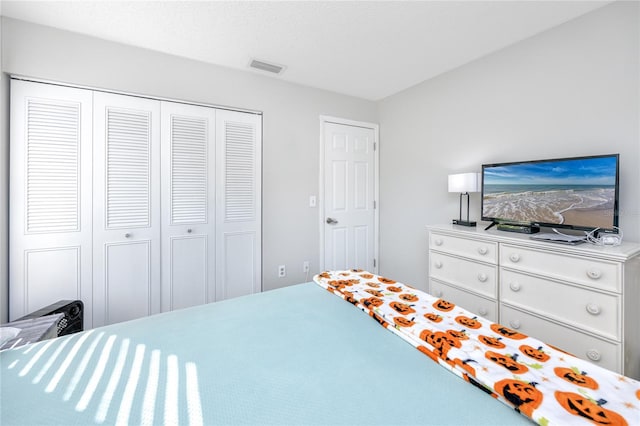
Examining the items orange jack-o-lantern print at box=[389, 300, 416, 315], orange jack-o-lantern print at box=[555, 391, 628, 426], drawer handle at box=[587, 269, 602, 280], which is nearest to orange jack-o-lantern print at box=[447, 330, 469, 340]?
orange jack-o-lantern print at box=[389, 300, 416, 315]

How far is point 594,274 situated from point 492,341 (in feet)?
3.49

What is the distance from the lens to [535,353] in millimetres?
930

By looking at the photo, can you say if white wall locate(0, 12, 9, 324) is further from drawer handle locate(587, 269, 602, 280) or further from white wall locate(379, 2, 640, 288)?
drawer handle locate(587, 269, 602, 280)

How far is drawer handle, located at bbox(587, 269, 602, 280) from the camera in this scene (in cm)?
152

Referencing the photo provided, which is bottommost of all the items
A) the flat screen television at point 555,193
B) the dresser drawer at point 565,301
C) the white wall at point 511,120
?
the dresser drawer at point 565,301

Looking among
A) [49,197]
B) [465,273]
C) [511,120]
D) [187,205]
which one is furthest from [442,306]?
[49,197]

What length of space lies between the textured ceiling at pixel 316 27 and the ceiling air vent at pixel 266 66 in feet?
0.23

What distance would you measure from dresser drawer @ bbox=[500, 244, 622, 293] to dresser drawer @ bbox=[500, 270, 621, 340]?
5cm

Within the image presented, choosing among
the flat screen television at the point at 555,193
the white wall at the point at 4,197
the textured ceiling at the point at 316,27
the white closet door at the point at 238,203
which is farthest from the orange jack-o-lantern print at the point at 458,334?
the white wall at the point at 4,197

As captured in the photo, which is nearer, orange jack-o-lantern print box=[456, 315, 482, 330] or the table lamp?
orange jack-o-lantern print box=[456, 315, 482, 330]

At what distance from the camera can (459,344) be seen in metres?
0.98

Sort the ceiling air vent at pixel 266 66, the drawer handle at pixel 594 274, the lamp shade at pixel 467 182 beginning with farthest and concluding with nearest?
the ceiling air vent at pixel 266 66
the lamp shade at pixel 467 182
the drawer handle at pixel 594 274

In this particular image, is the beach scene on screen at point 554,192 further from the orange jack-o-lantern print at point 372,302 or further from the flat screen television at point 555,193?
the orange jack-o-lantern print at point 372,302

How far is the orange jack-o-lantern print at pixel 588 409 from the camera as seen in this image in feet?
2.11
